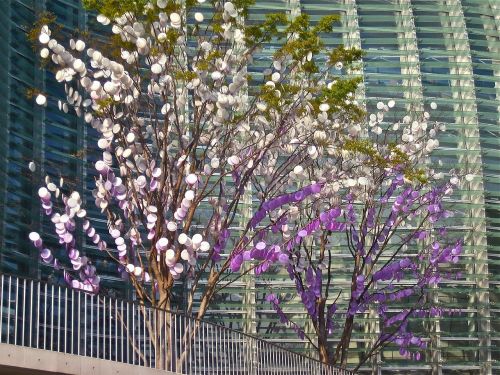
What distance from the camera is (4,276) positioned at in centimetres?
1878

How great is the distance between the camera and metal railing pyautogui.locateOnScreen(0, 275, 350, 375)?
1884cm

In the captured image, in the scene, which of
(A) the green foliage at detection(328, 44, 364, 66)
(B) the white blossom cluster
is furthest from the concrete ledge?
(A) the green foliage at detection(328, 44, 364, 66)

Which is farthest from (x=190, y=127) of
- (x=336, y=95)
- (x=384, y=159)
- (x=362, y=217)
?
(x=362, y=217)

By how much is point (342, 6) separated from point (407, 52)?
3.11 m

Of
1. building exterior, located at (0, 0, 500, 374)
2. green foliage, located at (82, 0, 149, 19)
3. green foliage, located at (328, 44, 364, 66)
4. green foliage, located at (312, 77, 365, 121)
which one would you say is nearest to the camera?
green foliage, located at (82, 0, 149, 19)

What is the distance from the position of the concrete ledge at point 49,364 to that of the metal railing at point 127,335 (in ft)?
0.73

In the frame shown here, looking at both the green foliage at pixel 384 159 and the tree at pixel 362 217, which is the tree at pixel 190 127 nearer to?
the green foliage at pixel 384 159

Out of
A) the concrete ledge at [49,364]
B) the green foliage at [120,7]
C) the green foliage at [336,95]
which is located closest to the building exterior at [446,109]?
the green foliage at [336,95]

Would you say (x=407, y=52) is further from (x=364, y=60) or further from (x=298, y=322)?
(x=298, y=322)

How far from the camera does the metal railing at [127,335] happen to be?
1884 centimetres

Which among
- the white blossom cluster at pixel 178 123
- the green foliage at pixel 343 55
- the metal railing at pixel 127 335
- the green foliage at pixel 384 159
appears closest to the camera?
the metal railing at pixel 127 335

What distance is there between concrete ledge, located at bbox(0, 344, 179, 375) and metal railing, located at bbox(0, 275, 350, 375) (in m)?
0.22

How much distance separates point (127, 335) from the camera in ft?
67.8

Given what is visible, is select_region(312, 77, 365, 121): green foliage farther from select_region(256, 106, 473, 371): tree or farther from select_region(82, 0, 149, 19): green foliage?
select_region(82, 0, 149, 19): green foliage
